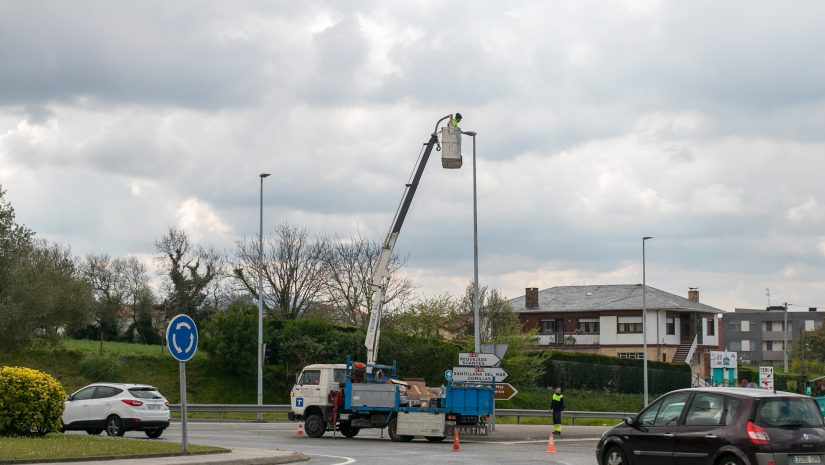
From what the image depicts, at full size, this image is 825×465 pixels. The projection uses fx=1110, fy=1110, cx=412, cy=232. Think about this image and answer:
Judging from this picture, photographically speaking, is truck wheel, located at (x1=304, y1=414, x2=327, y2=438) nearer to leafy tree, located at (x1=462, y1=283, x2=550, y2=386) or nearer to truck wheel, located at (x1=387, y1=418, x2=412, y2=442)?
truck wheel, located at (x1=387, y1=418, x2=412, y2=442)

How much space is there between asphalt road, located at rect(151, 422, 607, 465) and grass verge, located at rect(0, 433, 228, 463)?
2811 mm

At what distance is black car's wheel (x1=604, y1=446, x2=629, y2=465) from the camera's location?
1702 cm

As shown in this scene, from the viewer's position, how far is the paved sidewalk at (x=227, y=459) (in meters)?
18.6

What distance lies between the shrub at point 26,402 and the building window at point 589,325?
64.0 metres

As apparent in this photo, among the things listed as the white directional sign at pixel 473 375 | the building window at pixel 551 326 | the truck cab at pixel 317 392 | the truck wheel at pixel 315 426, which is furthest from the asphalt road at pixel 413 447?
the building window at pixel 551 326

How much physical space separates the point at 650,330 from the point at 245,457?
216 feet

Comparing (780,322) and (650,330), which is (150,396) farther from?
(780,322)

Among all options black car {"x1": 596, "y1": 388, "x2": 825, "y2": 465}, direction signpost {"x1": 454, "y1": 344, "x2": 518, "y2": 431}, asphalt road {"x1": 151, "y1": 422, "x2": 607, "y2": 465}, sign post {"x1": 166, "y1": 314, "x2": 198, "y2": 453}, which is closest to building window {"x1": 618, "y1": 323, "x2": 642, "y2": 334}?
asphalt road {"x1": 151, "y1": 422, "x2": 607, "y2": 465}

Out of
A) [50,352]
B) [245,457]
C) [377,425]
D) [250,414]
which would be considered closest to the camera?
[245,457]

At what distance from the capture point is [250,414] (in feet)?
160

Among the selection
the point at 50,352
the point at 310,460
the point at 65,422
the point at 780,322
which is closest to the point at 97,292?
the point at 50,352

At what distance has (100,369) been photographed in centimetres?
5144

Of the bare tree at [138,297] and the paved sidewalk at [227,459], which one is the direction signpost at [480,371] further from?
the bare tree at [138,297]

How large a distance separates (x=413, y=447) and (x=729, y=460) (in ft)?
43.7
